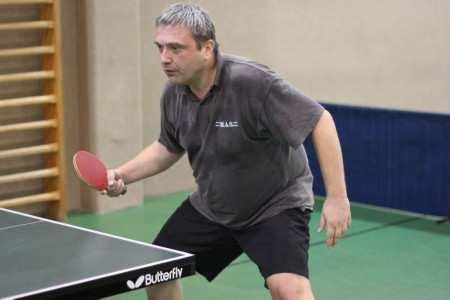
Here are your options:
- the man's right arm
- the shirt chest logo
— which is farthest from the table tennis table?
the shirt chest logo

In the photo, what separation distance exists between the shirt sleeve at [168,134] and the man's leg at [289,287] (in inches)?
28.5

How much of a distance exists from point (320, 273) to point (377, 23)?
2.97 metres

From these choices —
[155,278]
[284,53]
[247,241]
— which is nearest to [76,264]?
[155,278]

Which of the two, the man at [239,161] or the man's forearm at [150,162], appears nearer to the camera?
the man at [239,161]

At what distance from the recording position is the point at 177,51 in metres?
3.62

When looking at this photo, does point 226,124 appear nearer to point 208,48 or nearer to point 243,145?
point 243,145

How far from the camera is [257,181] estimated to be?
3783 mm

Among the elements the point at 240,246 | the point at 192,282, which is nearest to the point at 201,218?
the point at 240,246

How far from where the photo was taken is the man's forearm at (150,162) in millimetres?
3992

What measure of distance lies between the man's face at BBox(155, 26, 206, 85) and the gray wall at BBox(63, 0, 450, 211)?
351 cm

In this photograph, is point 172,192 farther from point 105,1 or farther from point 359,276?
point 359,276

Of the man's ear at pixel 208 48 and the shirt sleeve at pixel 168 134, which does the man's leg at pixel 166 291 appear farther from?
the man's ear at pixel 208 48

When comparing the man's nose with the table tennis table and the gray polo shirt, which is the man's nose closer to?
the gray polo shirt

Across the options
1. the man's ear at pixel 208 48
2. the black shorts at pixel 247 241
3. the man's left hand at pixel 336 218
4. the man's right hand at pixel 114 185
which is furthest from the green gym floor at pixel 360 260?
the man's ear at pixel 208 48
